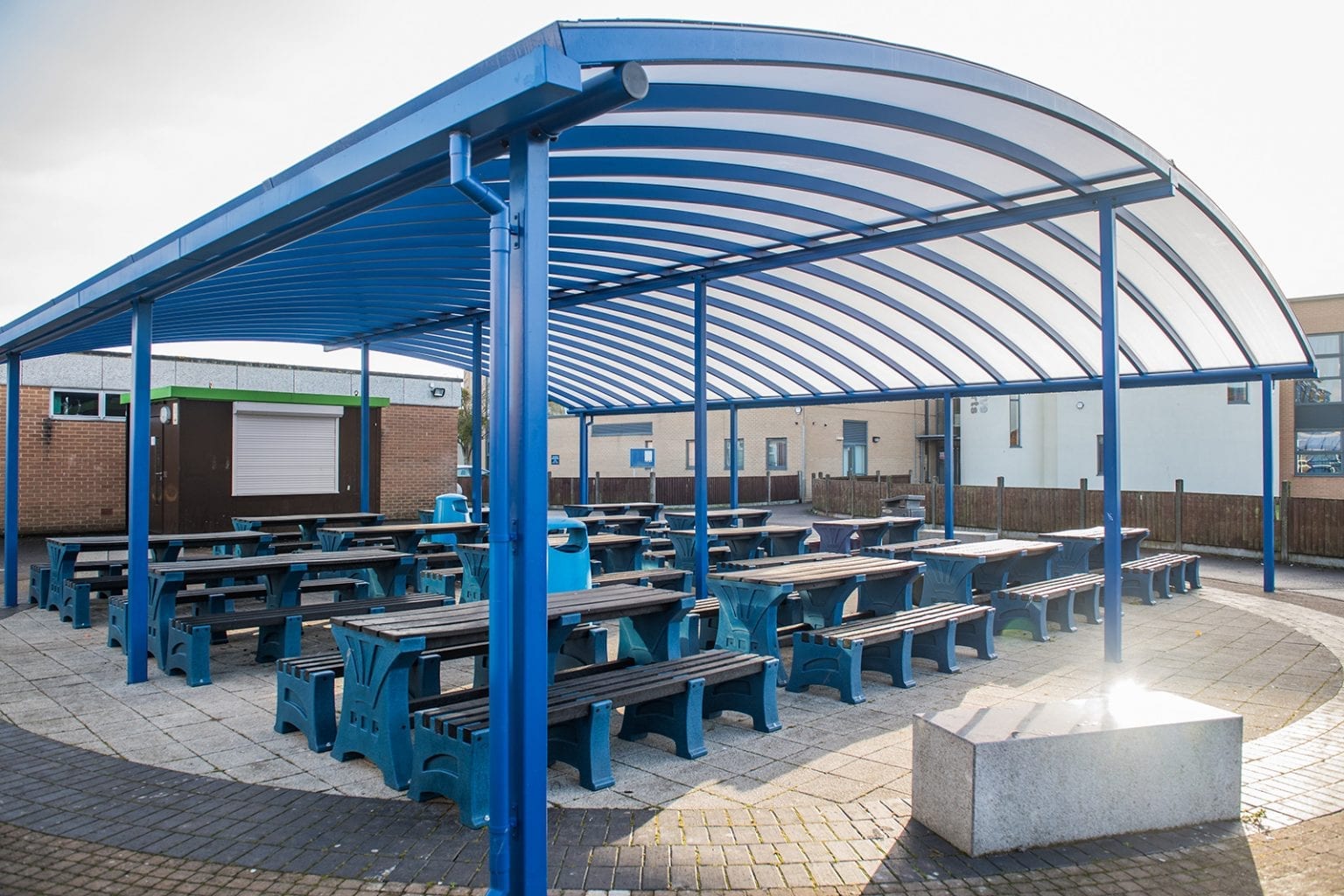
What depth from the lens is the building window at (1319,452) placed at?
78.1 ft

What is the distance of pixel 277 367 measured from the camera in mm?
21453

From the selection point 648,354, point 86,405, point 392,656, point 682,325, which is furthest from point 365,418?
point 392,656

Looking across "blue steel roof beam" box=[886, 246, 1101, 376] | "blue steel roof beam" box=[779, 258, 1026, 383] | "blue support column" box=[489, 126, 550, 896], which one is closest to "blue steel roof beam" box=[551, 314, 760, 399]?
"blue steel roof beam" box=[779, 258, 1026, 383]

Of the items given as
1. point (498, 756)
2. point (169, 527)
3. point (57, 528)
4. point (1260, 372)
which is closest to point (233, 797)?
point (498, 756)

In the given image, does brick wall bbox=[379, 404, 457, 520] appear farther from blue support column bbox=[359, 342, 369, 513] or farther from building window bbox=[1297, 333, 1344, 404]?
building window bbox=[1297, 333, 1344, 404]

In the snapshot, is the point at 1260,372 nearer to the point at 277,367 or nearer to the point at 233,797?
the point at 233,797

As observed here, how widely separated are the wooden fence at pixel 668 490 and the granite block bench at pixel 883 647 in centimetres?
Answer: 2164

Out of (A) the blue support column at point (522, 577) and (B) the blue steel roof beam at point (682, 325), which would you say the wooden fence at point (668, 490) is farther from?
(A) the blue support column at point (522, 577)

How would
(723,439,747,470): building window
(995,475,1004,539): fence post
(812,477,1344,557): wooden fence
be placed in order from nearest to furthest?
(812,477,1344,557): wooden fence, (995,475,1004,539): fence post, (723,439,747,470): building window

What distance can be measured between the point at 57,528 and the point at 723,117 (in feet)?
62.3

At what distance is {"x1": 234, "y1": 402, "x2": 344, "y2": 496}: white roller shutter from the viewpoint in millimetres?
16953

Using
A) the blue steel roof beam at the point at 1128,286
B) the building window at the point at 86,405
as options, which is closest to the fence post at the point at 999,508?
the blue steel roof beam at the point at 1128,286

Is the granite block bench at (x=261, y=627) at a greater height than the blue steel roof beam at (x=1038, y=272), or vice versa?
the blue steel roof beam at (x=1038, y=272)

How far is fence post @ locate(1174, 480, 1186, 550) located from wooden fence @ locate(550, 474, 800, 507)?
16.1 m
